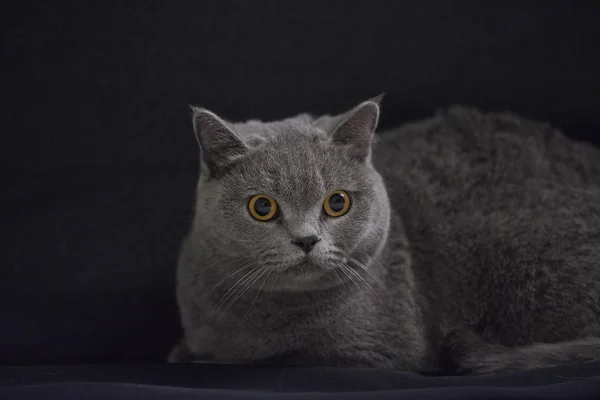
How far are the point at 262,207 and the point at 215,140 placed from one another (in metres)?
0.17

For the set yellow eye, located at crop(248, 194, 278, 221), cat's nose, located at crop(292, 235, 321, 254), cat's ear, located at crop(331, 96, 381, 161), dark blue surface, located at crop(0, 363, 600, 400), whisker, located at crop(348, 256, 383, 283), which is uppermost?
cat's ear, located at crop(331, 96, 381, 161)

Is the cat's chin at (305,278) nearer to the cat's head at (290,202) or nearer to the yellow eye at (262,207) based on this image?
the cat's head at (290,202)

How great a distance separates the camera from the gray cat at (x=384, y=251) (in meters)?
1.67

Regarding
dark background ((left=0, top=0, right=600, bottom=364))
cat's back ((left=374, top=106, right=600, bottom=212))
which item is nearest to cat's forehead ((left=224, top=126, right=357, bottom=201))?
cat's back ((left=374, top=106, right=600, bottom=212))

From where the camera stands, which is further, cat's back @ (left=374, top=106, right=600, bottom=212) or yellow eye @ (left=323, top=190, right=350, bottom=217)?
cat's back @ (left=374, top=106, right=600, bottom=212)

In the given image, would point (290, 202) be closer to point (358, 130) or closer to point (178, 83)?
point (358, 130)

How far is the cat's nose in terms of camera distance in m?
1.58

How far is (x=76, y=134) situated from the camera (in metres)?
2.39

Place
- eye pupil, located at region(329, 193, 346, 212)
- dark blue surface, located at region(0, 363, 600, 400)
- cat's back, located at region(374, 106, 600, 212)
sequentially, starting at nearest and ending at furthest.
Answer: dark blue surface, located at region(0, 363, 600, 400), eye pupil, located at region(329, 193, 346, 212), cat's back, located at region(374, 106, 600, 212)

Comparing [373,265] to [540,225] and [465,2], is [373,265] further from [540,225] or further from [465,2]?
[465,2]

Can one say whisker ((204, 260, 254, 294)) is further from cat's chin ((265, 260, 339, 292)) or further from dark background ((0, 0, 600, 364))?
dark background ((0, 0, 600, 364))

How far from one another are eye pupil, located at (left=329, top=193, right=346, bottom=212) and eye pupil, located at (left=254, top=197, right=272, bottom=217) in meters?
0.13

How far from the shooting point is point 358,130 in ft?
5.74

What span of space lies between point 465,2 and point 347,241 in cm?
102
